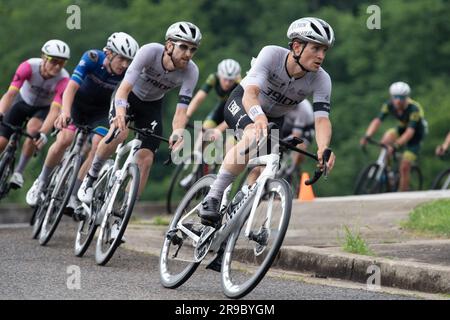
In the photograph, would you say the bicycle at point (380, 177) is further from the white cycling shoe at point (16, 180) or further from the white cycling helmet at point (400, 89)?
the white cycling shoe at point (16, 180)

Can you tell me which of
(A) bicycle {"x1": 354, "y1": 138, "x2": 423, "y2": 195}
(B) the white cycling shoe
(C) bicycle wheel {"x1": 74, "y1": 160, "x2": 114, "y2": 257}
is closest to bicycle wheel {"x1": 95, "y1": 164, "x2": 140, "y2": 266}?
(C) bicycle wheel {"x1": 74, "y1": 160, "x2": 114, "y2": 257}

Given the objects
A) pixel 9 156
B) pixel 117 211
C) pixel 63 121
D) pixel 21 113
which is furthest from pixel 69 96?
pixel 21 113

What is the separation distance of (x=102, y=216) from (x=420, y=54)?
5165cm

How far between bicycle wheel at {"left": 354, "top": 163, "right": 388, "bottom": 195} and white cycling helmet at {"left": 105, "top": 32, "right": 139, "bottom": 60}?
28.1 ft

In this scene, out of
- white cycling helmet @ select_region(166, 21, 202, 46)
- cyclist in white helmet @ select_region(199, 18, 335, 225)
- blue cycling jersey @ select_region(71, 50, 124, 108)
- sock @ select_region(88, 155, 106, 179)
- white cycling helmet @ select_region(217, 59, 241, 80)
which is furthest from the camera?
white cycling helmet @ select_region(217, 59, 241, 80)

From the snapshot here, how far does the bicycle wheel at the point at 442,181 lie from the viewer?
67.7 ft

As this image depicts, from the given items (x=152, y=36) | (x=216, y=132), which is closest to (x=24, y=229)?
(x=216, y=132)

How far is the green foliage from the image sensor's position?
57.2 metres

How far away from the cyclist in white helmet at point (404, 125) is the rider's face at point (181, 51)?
31.3ft

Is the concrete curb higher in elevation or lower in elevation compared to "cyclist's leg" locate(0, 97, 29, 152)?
lower

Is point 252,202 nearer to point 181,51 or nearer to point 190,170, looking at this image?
point 181,51

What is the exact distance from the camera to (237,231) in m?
9.09

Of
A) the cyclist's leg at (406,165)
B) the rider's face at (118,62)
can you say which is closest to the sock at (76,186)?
the rider's face at (118,62)

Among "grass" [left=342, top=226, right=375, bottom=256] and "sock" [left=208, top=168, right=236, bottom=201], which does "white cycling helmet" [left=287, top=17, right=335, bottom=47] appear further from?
"grass" [left=342, top=226, right=375, bottom=256]
